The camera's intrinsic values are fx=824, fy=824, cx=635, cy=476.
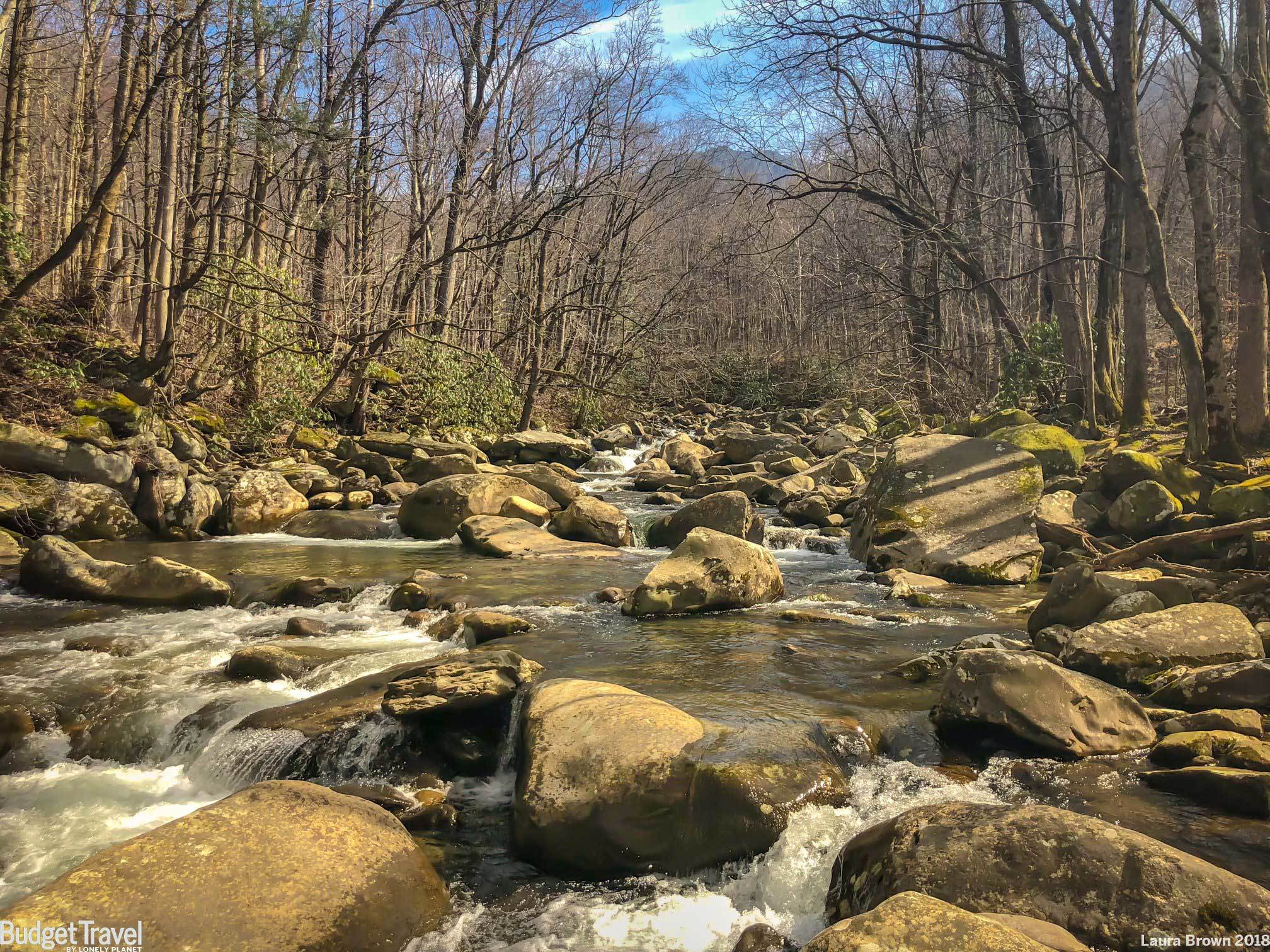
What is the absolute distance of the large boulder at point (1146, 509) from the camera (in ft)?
26.3

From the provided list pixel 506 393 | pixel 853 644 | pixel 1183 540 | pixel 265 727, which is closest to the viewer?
pixel 265 727

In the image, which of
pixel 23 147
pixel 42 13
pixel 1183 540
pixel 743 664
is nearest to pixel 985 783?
pixel 743 664

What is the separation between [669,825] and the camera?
3.47 metres

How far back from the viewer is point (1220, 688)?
435 cm

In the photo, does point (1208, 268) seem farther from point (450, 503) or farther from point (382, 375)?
point (382, 375)

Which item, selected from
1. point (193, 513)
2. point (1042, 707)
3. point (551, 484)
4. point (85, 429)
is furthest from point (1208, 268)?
point (85, 429)

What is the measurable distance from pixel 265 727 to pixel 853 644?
3.91m

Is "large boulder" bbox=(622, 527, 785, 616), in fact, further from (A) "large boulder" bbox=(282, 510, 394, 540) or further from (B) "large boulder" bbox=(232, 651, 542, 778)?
(A) "large boulder" bbox=(282, 510, 394, 540)

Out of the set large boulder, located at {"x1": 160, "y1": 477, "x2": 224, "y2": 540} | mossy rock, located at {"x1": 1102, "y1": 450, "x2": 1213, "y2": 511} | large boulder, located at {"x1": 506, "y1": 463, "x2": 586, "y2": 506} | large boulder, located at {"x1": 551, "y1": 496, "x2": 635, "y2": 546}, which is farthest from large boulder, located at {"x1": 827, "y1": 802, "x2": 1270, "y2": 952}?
large boulder, located at {"x1": 160, "y1": 477, "x2": 224, "y2": 540}

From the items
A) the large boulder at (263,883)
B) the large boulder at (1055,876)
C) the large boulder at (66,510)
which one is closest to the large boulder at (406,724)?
the large boulder at (263,883)

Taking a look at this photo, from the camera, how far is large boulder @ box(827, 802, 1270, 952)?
2.62m

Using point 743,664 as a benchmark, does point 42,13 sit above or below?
above

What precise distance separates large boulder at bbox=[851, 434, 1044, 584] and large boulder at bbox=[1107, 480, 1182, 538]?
2.66 ft

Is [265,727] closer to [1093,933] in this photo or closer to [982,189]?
[1093,933]
